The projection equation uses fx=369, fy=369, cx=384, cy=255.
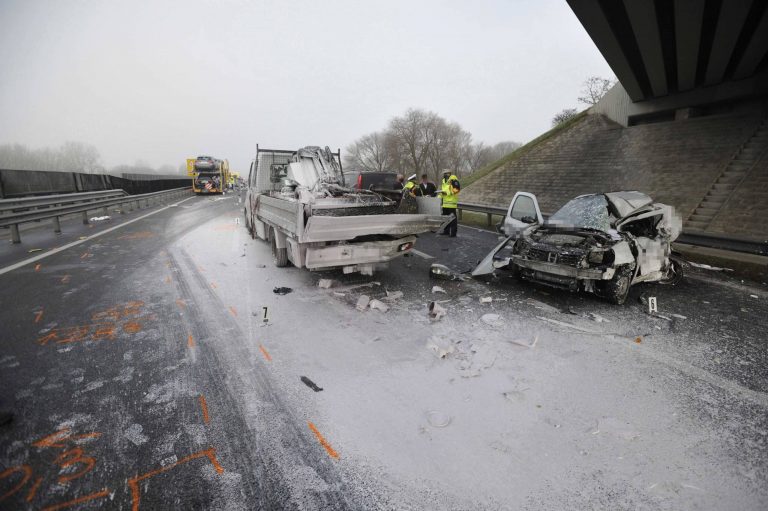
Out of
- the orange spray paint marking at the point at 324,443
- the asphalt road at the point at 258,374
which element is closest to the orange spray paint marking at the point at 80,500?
the asphalt road at the point at 258,374

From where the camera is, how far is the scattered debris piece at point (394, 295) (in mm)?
5234

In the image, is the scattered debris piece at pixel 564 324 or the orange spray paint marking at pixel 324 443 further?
the scattered debris piece at pixel 564 324

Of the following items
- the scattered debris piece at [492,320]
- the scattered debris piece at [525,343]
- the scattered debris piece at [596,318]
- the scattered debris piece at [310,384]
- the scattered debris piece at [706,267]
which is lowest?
the scattered debris piece at [706,267]

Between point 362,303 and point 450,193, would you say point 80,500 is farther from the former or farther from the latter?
point 450,193

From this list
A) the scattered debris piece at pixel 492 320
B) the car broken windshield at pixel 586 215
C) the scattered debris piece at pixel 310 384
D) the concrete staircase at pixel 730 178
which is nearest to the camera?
the scattered debris piece at pixel 310 384

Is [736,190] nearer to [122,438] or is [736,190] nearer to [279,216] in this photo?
[279,216]

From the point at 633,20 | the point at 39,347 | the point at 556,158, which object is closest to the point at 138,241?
the point at 39,347

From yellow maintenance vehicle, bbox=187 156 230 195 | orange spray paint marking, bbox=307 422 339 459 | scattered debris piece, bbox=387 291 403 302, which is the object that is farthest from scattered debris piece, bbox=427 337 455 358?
yellow maintenance vehicle, bbox=187 156 230 195

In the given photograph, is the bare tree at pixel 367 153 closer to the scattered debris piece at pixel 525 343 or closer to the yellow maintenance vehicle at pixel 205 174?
the yellow maintenance vehicle at pixel 205 174

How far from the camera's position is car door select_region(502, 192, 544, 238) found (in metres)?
6.23

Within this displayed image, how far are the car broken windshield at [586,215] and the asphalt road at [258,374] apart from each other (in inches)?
43.3

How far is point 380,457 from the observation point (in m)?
2.30

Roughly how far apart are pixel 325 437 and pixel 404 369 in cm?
108

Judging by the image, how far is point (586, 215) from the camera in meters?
5.79
